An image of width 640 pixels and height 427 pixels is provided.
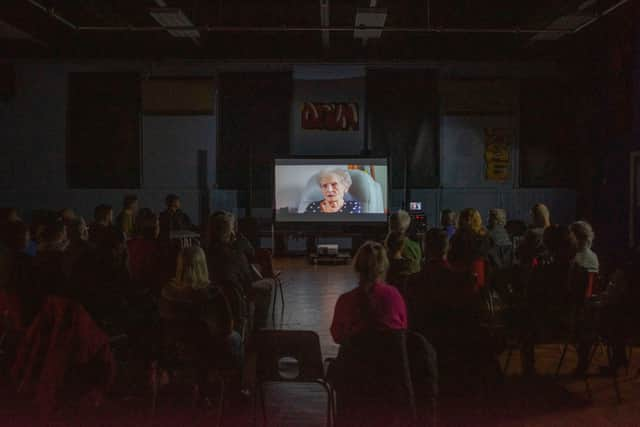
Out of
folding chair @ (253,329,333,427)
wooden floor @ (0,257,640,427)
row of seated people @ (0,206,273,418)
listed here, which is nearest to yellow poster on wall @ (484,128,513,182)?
wooden floor @ (0,257,640,427)

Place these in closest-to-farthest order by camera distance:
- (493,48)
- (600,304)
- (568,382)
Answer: (600,304) → (568,382) → (493,48)

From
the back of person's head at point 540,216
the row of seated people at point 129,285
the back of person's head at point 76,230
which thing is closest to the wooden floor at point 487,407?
the row of seated people at point 129,285

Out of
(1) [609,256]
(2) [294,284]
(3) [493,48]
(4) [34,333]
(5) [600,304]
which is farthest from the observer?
(3) [493,48]

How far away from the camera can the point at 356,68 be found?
1205cm

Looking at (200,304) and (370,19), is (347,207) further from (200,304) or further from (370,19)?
(200,304)

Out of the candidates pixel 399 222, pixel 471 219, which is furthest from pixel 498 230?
pixel 399 222

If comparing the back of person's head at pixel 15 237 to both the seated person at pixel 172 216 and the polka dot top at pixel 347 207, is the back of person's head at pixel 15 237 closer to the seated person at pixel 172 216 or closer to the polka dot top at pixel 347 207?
the seated person at pixel 172 216

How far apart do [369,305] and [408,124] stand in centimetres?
947

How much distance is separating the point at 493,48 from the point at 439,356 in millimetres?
9671

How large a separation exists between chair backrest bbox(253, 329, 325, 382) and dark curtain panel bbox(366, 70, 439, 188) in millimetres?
9357

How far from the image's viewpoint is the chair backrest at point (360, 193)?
1152 cm

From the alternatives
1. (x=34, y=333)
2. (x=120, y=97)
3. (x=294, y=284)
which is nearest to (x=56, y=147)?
(x=120, y=97)

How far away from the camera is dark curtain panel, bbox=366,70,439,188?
11984 millimetres

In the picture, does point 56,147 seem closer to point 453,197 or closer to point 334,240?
point 334,240
